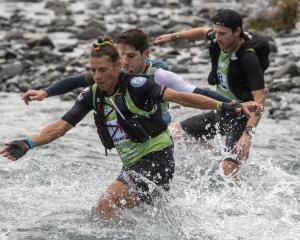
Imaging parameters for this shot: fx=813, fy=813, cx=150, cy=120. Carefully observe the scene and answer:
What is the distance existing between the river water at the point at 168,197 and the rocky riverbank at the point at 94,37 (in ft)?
14.4

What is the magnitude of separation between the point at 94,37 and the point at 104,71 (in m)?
16.6

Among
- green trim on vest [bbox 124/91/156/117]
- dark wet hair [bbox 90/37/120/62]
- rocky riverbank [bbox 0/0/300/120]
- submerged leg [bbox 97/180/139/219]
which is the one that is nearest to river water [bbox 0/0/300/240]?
submerged leg [bbox 97/180/139/219]

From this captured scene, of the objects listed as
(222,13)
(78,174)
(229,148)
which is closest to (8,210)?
(78,174)

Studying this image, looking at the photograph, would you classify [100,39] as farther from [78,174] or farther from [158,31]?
[158,31]

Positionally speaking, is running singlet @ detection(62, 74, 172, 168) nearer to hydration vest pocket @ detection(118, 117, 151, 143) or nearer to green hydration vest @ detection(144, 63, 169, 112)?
hydration vest pocket @ detection(118, 117, 151, 143)

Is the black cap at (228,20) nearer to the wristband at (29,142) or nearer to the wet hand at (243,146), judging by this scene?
the wet hand at (243,146)

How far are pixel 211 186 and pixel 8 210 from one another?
2.71m

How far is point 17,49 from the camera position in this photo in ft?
73.6

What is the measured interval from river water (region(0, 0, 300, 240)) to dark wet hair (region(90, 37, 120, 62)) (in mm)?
1712

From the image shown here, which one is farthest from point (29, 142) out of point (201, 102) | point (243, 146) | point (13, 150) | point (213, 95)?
point (243, 146)

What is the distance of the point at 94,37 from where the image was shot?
81.7ft

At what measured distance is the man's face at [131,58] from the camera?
9344mm

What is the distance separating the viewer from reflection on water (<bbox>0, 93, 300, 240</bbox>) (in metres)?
9.01

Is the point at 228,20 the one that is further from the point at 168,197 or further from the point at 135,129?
the point at 168,197
